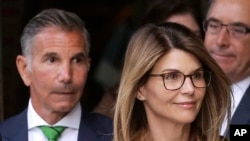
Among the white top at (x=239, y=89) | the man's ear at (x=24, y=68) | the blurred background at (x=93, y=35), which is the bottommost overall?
the blurred background at (x=93, y=35)

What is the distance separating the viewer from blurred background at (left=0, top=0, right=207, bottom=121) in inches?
273

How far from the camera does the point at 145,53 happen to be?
4.00 metres

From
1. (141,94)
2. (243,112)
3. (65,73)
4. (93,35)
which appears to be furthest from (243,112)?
(93,35)

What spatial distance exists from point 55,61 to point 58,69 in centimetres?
5

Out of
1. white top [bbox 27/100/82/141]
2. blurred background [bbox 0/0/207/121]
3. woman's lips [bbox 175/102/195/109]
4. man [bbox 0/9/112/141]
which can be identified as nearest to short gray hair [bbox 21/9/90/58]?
man [bbox 0/9/112/141]

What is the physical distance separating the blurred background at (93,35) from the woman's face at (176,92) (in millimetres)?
2269

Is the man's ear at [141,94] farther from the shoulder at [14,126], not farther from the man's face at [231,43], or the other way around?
the man's face at [231,43]

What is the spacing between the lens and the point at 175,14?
548cm

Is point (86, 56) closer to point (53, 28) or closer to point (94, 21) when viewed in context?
point (53, 28)

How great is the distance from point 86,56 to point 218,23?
942 millimetres

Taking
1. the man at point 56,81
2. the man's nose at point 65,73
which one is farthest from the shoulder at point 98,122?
the man's nose at point 65,73

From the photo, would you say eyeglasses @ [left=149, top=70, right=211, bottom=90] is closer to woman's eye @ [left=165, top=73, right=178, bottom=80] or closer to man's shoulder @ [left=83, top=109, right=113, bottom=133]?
woman's eye @ [left=165, top=73, right=178, bottom=80]

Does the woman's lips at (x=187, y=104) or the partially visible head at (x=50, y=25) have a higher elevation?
the partially visible head at (x=50, y=25)

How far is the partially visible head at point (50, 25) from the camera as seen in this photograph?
4.53 meters
